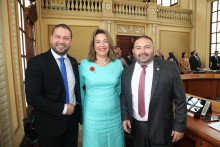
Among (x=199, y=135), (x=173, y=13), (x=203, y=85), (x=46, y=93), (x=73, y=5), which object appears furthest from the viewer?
(x=173, y=13)

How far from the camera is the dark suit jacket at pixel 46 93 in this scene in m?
1.24

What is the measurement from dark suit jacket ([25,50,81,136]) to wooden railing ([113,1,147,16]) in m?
7.07

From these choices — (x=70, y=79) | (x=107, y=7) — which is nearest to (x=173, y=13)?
(x=107, y=7)

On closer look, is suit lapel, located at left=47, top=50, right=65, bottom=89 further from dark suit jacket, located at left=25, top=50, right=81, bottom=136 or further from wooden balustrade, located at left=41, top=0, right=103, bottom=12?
wooden balustrade, located at left=41, top=0, right=103, bottom=12

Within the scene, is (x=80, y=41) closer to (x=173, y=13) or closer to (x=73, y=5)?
A: (x=73, y=5)

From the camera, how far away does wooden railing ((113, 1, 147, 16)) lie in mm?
7723

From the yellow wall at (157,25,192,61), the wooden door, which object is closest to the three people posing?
the wooden door

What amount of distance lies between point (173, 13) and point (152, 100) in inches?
363

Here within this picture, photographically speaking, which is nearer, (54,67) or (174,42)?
(54,67)

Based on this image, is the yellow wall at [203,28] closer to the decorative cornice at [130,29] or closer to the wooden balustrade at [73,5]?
the decorative cornice at [130,29]

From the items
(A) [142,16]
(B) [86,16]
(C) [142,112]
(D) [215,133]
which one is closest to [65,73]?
(C) [142,112]

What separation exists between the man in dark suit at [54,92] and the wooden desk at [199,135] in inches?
45.9

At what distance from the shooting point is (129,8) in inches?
311

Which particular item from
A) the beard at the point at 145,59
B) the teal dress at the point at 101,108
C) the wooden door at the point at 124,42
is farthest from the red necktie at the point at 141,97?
the wooden door at the point at 124,42
